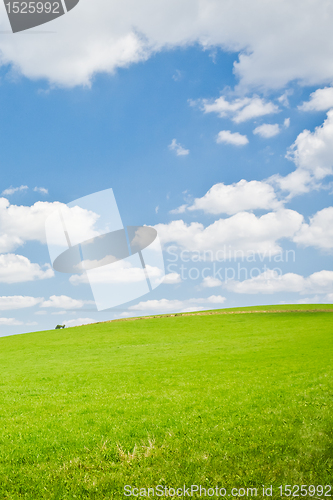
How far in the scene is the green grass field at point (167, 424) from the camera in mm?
9555

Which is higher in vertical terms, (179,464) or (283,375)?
(179,464)

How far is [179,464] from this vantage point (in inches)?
398

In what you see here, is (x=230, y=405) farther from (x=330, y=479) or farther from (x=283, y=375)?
(x=283, y=375)

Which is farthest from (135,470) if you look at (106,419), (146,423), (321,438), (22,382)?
(22,382)

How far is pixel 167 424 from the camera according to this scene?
44.6 feet

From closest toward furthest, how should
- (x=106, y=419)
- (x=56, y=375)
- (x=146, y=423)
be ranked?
(x=146, y=423) → (x=106, y=419) → (x=56, y=375)

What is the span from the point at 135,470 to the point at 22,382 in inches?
777

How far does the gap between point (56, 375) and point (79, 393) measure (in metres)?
8.91

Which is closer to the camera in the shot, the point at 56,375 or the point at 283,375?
the point at 283,375

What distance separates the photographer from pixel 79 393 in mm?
20344

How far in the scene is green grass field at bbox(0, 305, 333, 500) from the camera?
955cm

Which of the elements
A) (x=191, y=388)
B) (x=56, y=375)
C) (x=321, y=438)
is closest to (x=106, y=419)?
(x=191, y=388)

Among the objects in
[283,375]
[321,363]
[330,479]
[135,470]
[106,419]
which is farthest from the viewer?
[321,363]

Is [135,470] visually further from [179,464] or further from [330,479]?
[330,479]
